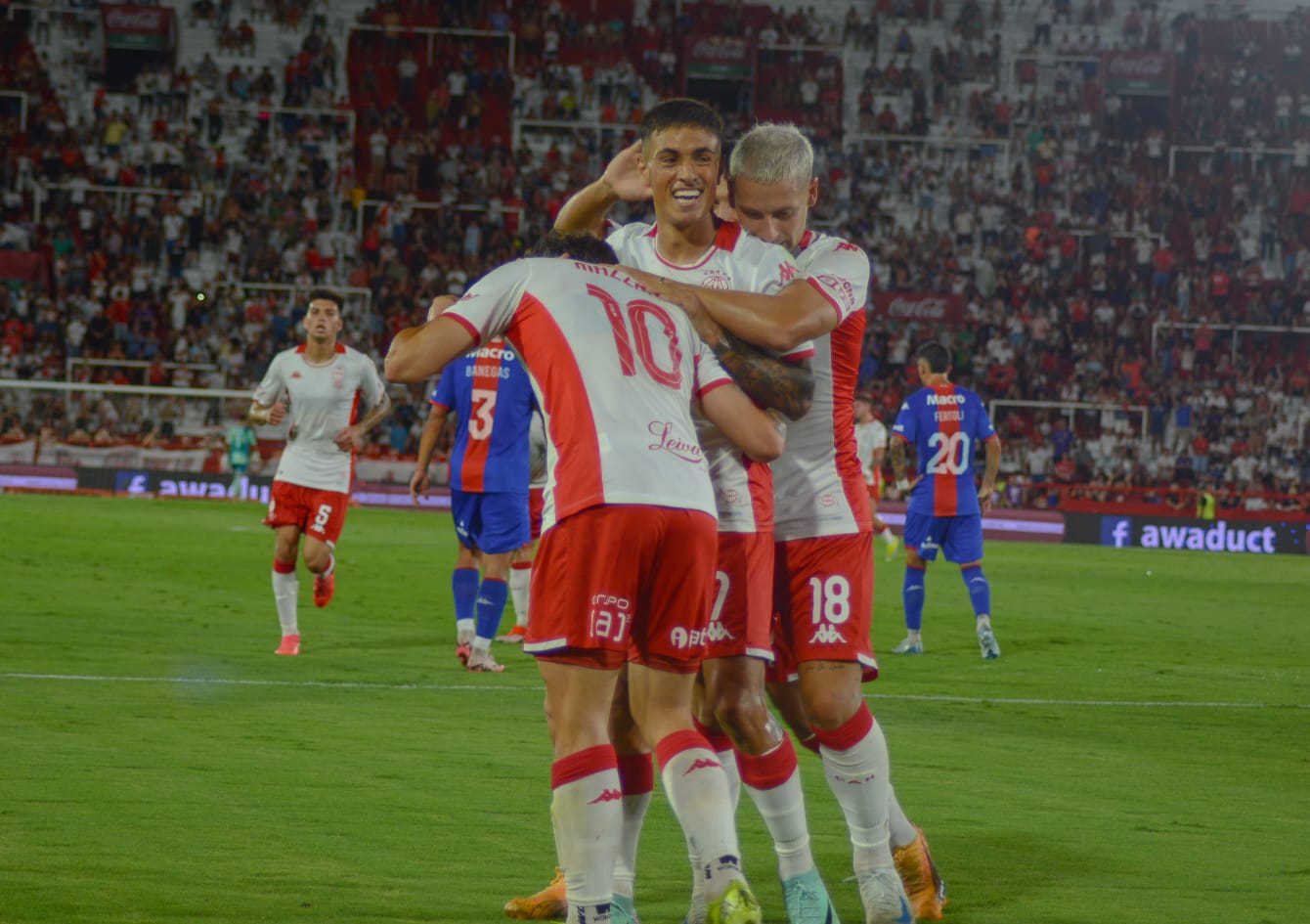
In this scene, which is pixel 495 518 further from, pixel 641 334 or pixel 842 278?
pixel 641 334

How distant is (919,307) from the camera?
3934cm

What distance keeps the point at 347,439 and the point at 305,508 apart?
59 centimetres

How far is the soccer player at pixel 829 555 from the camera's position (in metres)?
5.02

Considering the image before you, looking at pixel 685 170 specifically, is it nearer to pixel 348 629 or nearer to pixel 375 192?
pixel 348 629

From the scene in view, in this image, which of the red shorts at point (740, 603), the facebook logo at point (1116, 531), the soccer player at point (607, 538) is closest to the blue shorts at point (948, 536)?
the red shorts at point (740, 603)

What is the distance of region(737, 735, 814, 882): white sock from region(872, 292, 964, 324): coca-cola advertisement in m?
34.8

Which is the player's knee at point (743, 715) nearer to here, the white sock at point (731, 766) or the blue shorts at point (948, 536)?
the white sock at point (731, 766)

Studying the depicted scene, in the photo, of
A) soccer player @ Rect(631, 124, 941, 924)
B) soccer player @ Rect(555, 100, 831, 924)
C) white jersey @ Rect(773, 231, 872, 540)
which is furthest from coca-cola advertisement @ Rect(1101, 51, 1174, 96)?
soccer player @ Rect(555, 100, 831, 924)

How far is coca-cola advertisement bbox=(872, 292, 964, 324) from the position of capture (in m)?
39.2

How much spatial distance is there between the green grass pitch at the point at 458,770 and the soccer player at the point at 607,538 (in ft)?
3.09

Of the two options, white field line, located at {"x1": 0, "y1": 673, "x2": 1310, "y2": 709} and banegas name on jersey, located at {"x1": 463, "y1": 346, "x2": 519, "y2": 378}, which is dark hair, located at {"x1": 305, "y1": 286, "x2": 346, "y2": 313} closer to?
banegas name on jersey, located at {"x1": 463, "y1": 346, "x2": 519, "y2": 378}

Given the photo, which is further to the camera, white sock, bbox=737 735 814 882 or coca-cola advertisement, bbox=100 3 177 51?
coca-cola advertisement, bbox=100 3 177 51

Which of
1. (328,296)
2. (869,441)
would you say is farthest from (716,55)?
(328,296)

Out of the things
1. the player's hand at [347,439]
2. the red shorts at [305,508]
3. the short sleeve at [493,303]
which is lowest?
the red shorts at [305,508]
